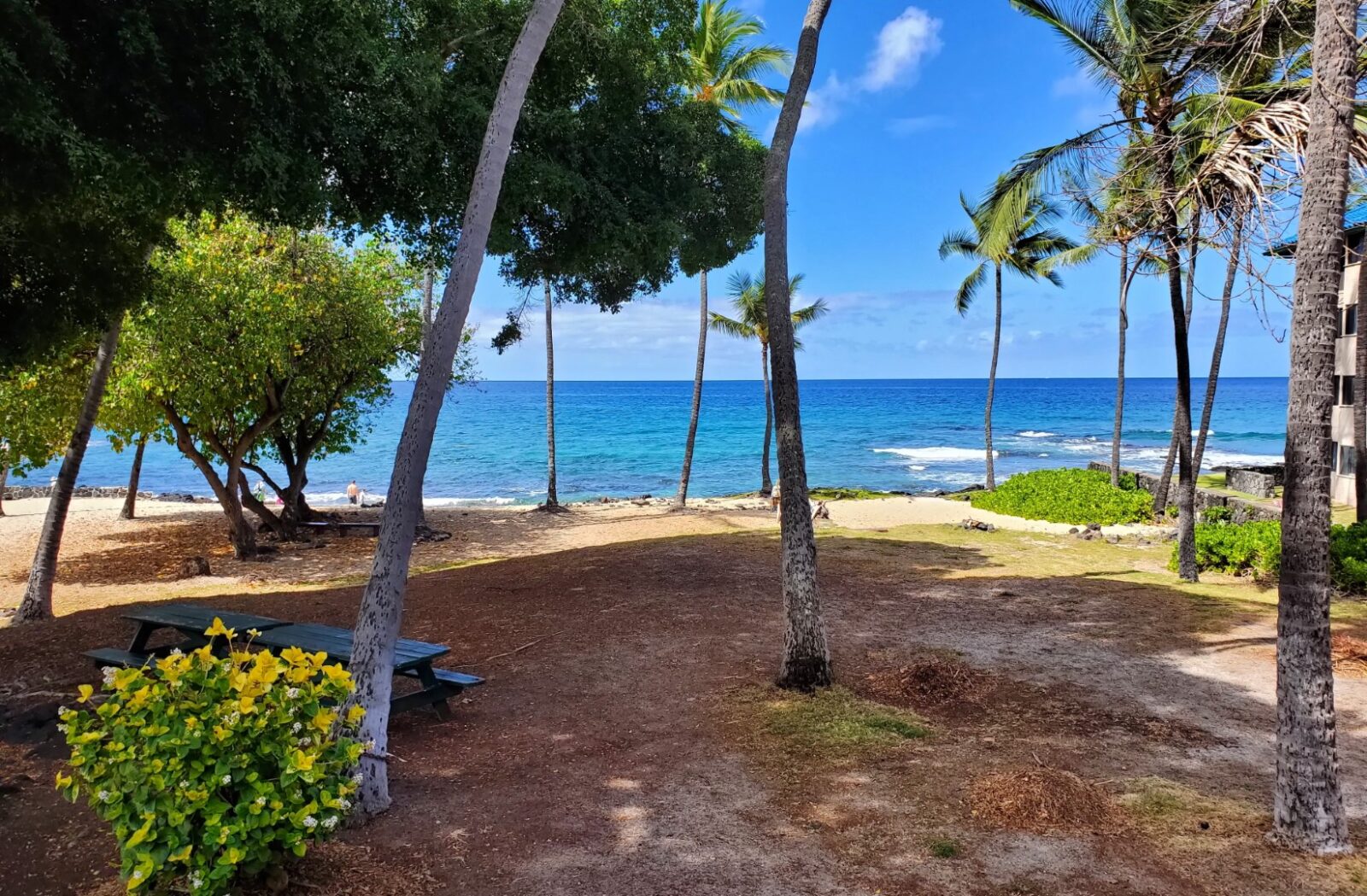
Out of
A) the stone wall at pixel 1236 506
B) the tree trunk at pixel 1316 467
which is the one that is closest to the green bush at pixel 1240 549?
the stone wall at pixel 1236 506

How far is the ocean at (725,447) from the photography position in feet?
148

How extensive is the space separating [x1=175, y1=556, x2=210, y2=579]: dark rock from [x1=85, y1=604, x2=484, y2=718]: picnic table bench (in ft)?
24.3

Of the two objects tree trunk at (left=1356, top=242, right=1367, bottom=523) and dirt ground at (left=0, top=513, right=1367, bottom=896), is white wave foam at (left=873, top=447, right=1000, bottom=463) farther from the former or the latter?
dirt ground at (left=0, top=513, right=1367, bottom=896)

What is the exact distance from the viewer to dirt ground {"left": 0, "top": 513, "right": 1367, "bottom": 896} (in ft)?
13.1

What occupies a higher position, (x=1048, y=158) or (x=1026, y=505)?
(x=1048, y=158)

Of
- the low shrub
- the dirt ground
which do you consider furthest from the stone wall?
the dirt ground

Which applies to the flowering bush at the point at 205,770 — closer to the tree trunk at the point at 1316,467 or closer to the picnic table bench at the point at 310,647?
the picnic table bench at the point at 310,647

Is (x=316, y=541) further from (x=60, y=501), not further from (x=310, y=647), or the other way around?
(x=310, y=647)

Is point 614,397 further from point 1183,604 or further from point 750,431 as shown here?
point 1183,604

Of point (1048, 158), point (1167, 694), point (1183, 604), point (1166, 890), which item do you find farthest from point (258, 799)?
point (1048, 158)

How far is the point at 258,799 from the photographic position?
3.18 metres

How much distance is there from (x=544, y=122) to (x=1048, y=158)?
7117 mm

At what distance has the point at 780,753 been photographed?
17.9 ft

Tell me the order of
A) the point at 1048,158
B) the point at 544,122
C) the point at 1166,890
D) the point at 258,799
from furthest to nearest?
the point at 1048,158
the point at 544,122
the point at 1166,890
the point at 258,799
